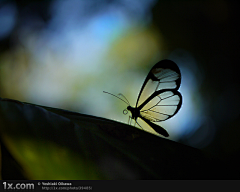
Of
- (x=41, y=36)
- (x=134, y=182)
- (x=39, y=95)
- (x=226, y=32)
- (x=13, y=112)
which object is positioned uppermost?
(x=41, y=36)

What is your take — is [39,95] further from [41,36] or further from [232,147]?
[232,147]

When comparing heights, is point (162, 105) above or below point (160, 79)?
below

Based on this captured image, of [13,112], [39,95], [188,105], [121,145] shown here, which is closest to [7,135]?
[13,112]

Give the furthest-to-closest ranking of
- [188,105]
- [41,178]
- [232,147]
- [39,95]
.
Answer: [188,105] < [39,95] < [232,147] < [41,178]

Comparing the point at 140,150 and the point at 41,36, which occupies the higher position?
the point at 41,36

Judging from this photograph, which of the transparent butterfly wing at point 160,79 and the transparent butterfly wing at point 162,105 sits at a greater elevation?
the transparent butterfly wing at point 160,79

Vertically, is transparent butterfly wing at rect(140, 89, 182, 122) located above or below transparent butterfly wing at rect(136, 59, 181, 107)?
below
